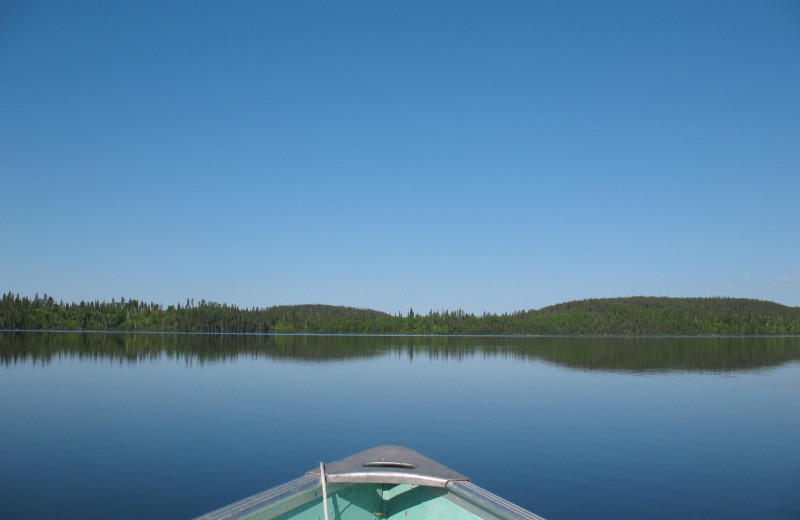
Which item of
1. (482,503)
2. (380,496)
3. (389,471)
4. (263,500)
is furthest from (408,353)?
(263,500)

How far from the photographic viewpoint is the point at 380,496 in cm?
593

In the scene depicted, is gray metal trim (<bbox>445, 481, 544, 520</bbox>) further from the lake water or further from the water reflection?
the water reflection

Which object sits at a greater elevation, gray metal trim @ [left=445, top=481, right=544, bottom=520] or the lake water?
gray metal trim @ [left=445, top=481, right=544, bottom=520]

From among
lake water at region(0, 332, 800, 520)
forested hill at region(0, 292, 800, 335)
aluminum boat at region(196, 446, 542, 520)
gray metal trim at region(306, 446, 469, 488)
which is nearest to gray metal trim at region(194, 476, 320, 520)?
aluminum boat at region(196, 446, 542, 520)

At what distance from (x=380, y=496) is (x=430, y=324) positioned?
19536 centimetres

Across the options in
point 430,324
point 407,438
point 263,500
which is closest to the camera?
point 263,500

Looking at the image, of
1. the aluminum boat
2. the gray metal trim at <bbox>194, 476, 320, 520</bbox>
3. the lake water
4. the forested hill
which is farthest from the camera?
the forested hill

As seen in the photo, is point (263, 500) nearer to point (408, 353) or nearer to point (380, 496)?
point (380, 496)

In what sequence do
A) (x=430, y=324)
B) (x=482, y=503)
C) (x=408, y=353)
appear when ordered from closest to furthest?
(x=482, y=503) → (x=408, y=353) → (x=430, y=324)

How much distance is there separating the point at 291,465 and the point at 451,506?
7913 millimetres

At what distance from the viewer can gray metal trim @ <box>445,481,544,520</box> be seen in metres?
4.78

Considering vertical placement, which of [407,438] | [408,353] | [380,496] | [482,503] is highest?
[482,503]

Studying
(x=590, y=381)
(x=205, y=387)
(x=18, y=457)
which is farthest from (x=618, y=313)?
(x=18, y=457)

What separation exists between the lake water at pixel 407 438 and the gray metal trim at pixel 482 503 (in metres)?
5.16
